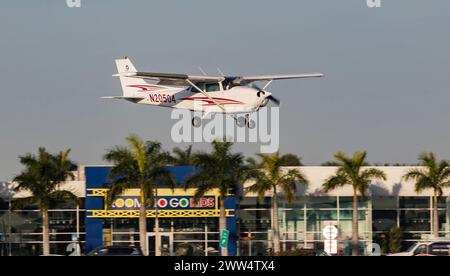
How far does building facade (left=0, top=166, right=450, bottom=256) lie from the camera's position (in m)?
61.4

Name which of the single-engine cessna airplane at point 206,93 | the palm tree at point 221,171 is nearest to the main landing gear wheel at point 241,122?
the single-engine cessna airplane at point 206,93

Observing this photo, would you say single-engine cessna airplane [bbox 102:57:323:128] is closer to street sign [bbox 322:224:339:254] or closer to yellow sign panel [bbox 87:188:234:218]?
street sign [bbox 322:224:339:254]

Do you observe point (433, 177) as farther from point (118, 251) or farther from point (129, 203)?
point (118, 251)

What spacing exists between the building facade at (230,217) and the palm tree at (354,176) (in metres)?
1.59

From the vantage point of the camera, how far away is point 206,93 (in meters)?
47.0

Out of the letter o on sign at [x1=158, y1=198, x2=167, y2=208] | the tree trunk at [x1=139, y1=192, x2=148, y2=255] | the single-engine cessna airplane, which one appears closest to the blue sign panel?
the letter o on sign at [x1=158, y1=198, x2=167, y2=208]

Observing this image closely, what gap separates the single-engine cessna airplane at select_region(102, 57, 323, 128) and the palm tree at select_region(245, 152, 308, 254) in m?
8.98

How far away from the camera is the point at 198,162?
196ft

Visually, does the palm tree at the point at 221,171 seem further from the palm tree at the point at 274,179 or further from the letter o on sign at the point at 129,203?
the letter o on sign at the point at 129,203
